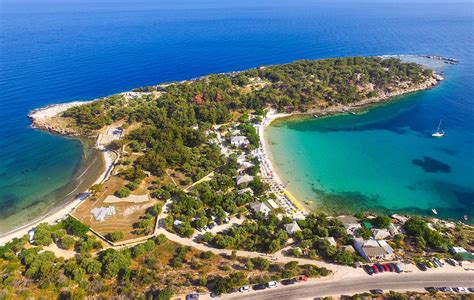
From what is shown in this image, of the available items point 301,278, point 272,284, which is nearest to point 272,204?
point 301,278

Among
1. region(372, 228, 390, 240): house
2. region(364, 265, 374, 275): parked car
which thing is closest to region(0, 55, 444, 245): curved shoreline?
region(372, 228, 390, 240): house

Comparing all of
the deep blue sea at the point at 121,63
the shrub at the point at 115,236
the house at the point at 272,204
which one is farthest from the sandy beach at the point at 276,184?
the deep blue sea at the point at 121,63

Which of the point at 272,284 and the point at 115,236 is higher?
the point at 115,236

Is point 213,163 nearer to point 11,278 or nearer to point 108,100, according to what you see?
point 11,278

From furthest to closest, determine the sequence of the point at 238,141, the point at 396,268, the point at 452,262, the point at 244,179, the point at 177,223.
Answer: the point at 238,141, the point at 244,179, the point at 177,223, the point at 452,262, the point at 396,268

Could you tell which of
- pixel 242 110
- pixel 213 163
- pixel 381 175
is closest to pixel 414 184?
pixel 381 175

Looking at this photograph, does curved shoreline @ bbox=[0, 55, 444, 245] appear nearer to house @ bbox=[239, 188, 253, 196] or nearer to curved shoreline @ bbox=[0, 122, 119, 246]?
curved shoreline @ bbox=[0, 122, 119, 246]

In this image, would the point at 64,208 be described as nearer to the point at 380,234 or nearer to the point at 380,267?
the point at 380,267
